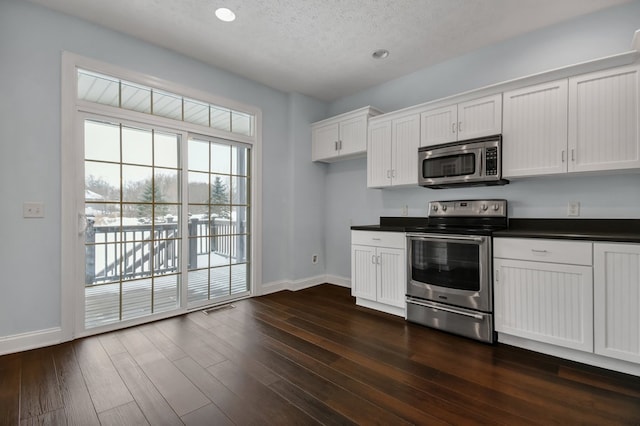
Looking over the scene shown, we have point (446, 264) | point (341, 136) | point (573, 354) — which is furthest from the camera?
point (341, 136)

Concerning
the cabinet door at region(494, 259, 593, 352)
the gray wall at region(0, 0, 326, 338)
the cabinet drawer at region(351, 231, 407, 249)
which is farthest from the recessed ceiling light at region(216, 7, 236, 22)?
the cabinet door at region(494, 259, 593, 352)

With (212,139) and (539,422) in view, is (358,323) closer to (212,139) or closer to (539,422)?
(539,422)

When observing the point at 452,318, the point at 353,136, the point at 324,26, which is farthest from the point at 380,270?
the point at 324,26

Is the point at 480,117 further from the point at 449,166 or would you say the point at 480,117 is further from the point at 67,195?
the point at 67,195

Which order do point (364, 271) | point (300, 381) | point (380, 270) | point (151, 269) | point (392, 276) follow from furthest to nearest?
point (364, 271) < point (380, 270) < point (392, 276) < point (151, 269) < point (300, 381)

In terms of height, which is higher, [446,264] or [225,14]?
[225,14]

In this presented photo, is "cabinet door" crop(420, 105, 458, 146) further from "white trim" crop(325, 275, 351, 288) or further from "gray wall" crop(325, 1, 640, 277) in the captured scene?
"white trim" crop(325, 275, 351, 288)

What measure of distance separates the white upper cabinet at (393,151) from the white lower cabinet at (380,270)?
68cm

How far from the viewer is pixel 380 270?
3352 millimetres

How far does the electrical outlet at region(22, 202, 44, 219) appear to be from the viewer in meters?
2.40

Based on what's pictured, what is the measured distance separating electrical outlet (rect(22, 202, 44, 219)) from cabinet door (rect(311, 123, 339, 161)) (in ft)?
10.3

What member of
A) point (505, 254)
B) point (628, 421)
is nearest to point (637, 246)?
point (505, 254)

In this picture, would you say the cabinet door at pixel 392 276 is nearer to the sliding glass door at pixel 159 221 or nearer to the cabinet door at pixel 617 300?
the cabinet door at pixel 617 300

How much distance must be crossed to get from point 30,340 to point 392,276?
326 centimetres
